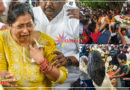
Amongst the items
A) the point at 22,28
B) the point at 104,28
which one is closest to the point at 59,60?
the point at 22,28

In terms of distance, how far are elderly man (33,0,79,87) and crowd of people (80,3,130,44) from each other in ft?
0.51

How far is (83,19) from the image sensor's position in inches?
102

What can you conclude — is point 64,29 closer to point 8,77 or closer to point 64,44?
point 64,44

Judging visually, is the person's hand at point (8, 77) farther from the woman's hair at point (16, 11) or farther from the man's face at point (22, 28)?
the woman's hair at point (16, 11)

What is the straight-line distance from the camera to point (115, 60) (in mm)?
2684

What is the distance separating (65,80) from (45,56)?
0.39 metres

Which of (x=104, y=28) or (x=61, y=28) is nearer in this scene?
(x=61, y=28)

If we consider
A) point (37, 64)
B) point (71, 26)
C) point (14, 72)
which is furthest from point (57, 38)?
point (14, 72)

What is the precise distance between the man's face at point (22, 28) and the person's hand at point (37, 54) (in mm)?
123

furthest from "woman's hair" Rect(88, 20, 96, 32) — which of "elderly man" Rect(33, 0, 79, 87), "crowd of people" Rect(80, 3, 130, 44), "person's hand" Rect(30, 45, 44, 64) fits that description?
"person's hand" Rect(30, 45, 44, 64)

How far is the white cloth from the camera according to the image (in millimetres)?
2484

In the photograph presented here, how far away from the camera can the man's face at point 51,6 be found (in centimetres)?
248

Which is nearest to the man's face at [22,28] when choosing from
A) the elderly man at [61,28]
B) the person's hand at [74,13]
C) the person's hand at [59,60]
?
the elderly man at [61,28]

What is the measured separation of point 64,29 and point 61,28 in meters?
0.04
